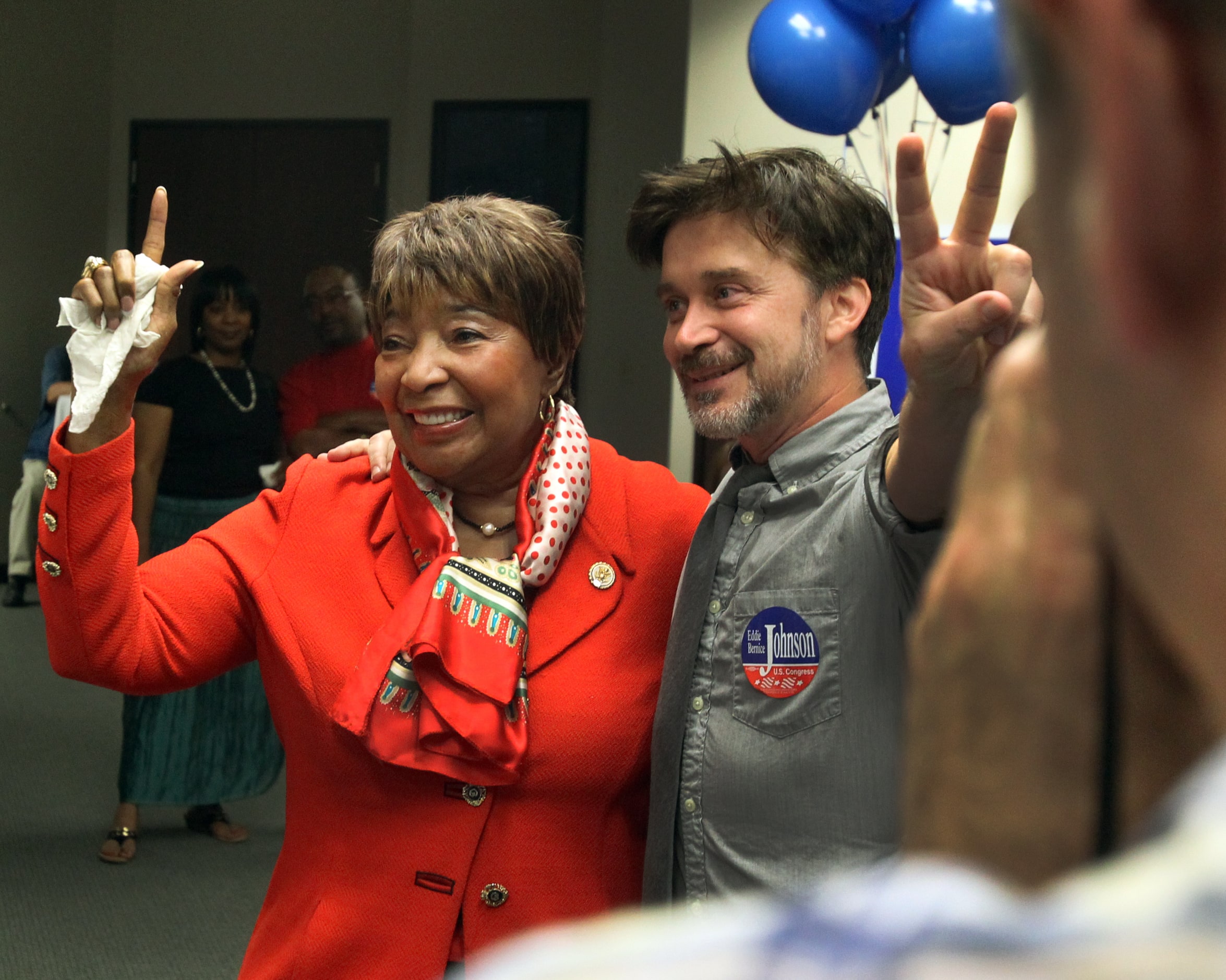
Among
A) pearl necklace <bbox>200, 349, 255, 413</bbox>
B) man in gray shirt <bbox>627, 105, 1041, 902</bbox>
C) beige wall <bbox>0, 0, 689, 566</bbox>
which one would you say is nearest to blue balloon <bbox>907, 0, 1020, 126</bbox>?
man in gray shirt <bbox>627, 105, 1041, 902</bbox>

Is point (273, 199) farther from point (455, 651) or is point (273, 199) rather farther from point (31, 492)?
point (455, 651)

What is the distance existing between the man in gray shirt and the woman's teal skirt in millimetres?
2519

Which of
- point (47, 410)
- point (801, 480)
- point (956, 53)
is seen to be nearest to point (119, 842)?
point (801, 480)

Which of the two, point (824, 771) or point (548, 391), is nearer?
point (824, 771)

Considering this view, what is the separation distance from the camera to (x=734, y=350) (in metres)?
1.58

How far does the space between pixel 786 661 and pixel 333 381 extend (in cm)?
315

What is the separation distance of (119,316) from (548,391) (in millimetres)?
578

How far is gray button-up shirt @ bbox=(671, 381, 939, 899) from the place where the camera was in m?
1.30

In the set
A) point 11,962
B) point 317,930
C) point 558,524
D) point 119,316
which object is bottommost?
point 11,962

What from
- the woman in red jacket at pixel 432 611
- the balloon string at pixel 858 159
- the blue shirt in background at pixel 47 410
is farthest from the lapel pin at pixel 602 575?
the blue shirt in background at pixel 47 410

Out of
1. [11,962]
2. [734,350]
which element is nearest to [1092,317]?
[734,350]

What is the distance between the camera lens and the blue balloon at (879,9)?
3.04 m

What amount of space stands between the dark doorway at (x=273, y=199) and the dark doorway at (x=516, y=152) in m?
0.52

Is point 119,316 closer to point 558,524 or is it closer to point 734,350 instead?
point 558,524
